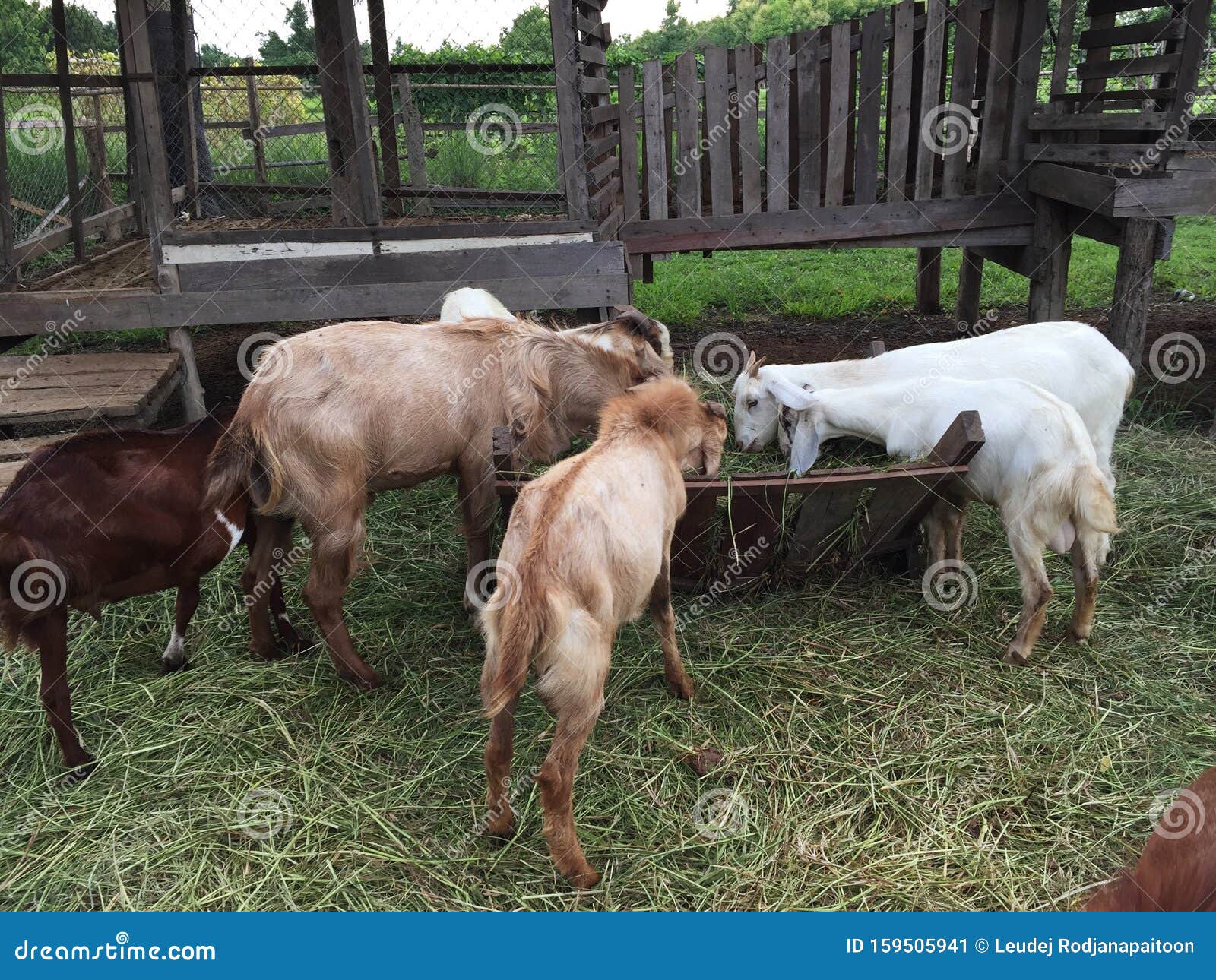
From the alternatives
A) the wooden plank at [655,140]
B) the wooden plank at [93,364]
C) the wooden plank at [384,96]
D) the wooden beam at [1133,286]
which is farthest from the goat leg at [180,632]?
the wooden beam at [1133,286]

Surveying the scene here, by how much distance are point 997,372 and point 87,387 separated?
568 centimetres

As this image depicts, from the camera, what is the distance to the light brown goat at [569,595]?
2922mm

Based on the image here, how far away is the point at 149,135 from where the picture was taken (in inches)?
245

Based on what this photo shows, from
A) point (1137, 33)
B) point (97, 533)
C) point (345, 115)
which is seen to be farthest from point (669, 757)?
point (1137, 33)

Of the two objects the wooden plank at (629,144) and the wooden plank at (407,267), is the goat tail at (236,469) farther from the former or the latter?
the wooden plank at (629,144)

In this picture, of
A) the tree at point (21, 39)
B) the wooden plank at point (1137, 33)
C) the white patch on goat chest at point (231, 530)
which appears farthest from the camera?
the tree at point (21, 39)

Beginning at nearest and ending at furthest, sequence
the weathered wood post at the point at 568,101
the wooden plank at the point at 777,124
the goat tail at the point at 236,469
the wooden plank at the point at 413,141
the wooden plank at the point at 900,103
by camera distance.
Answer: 1. the goat tail at the point at 236,469
2. the weathered wood post at the point at 568,101
3. the wooden plank at the point at 900,103
4. the wooden plank at the point at 777,124
5. the wooden plank at the point at 413,141

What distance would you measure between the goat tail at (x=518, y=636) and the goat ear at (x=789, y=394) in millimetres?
2334

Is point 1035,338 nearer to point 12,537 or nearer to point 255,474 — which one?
point 255,474

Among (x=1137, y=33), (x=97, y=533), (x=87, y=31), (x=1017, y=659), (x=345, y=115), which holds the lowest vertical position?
(x=1017, y=659)

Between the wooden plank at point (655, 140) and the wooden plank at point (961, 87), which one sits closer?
the wooden plank at point (961, 87)

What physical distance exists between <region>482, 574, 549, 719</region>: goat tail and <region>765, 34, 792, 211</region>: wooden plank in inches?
237

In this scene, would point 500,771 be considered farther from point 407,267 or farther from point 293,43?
point 293,43

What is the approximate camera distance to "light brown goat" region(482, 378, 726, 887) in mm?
2922
